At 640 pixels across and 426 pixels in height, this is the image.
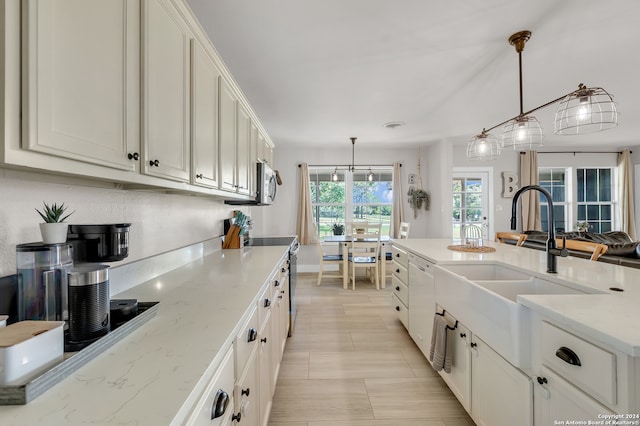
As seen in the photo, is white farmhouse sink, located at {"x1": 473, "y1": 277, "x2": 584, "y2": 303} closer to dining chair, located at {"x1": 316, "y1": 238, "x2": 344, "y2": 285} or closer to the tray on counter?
the tray on counter

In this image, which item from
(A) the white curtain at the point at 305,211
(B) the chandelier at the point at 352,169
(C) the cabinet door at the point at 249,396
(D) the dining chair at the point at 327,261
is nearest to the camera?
(C) the cabinet door at the point at 249,396

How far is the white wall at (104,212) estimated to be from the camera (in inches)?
32.4

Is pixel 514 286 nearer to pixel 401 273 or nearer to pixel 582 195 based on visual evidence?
pixel 401 273

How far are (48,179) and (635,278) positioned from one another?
8.21ft

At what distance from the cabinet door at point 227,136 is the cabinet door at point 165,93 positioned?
447 mm

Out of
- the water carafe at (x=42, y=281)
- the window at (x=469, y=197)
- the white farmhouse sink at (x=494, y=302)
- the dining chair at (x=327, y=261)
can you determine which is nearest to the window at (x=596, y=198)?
the window at (x=469, y=197)

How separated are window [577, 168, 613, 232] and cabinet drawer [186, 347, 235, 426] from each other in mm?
7435

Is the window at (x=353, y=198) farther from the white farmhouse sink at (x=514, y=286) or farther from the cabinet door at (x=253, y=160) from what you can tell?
the white farmhouse sink at (x=514, y=286)

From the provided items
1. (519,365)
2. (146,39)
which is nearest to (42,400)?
(146,39)

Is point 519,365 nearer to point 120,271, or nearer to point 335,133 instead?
point 120,271

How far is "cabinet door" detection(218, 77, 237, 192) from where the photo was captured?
1.80 metres

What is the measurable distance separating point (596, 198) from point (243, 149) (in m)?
7.26

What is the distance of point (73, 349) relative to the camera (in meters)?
0.65

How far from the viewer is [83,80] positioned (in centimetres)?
74
